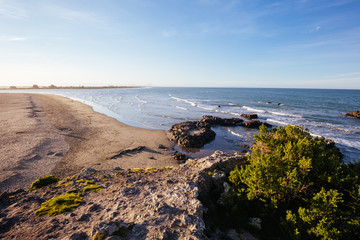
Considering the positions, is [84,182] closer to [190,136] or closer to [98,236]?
[98,236]

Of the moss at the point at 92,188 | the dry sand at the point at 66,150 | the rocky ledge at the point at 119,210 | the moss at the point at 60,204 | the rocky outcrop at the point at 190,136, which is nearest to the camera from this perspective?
the rocky ledge at the point at 119,210

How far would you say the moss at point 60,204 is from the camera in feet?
22.4

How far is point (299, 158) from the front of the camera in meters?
6.52

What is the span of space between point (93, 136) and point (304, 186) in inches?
910

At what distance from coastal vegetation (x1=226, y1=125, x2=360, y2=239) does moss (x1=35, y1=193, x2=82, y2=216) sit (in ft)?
22.2

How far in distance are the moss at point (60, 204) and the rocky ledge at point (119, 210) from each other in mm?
171

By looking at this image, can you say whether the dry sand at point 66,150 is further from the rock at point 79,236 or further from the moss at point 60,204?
the rock at point 79,236

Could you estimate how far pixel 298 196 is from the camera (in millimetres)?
6219

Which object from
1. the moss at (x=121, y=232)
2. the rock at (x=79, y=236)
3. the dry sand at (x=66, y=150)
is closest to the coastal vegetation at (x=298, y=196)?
the moss at (x=121, y=232)

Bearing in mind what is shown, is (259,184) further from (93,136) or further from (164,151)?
(93,136)

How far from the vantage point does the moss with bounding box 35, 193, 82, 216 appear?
22.4ft

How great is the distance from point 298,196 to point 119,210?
686 cm

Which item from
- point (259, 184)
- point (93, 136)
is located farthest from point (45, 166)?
point (259, 184)

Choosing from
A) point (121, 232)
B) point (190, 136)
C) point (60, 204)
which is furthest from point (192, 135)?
point (121, 232)
